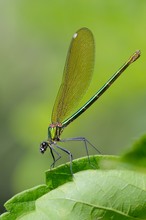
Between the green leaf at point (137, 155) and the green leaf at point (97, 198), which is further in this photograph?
the green leaf at point (97, 198)

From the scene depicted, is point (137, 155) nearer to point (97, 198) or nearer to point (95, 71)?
point (97, 198)

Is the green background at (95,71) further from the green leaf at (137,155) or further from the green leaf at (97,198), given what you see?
the green leaf at (97,198)

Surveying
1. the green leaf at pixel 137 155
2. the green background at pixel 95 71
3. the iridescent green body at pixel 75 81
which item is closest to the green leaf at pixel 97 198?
the green background at pixel 95 71

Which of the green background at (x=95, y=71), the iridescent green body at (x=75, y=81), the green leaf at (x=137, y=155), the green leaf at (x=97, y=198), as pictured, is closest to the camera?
the green leaf at (x=137, y=155)

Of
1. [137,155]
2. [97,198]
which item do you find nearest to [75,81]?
[97,198]

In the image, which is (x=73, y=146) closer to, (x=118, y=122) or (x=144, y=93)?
(x=118, y=122)

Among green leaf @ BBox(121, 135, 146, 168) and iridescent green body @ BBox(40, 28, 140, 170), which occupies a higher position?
iridescent green body @ BBox(40, 28, 140, 170)

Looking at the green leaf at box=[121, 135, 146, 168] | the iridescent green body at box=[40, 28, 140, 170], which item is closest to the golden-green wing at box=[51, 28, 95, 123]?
the iridescent green body at box=[40, 28, 140, 170]

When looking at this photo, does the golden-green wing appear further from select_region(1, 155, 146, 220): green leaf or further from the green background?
select_region(1, 155, 146, 220): green leaf

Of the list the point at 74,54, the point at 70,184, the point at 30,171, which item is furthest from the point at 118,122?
the point at 70,184
